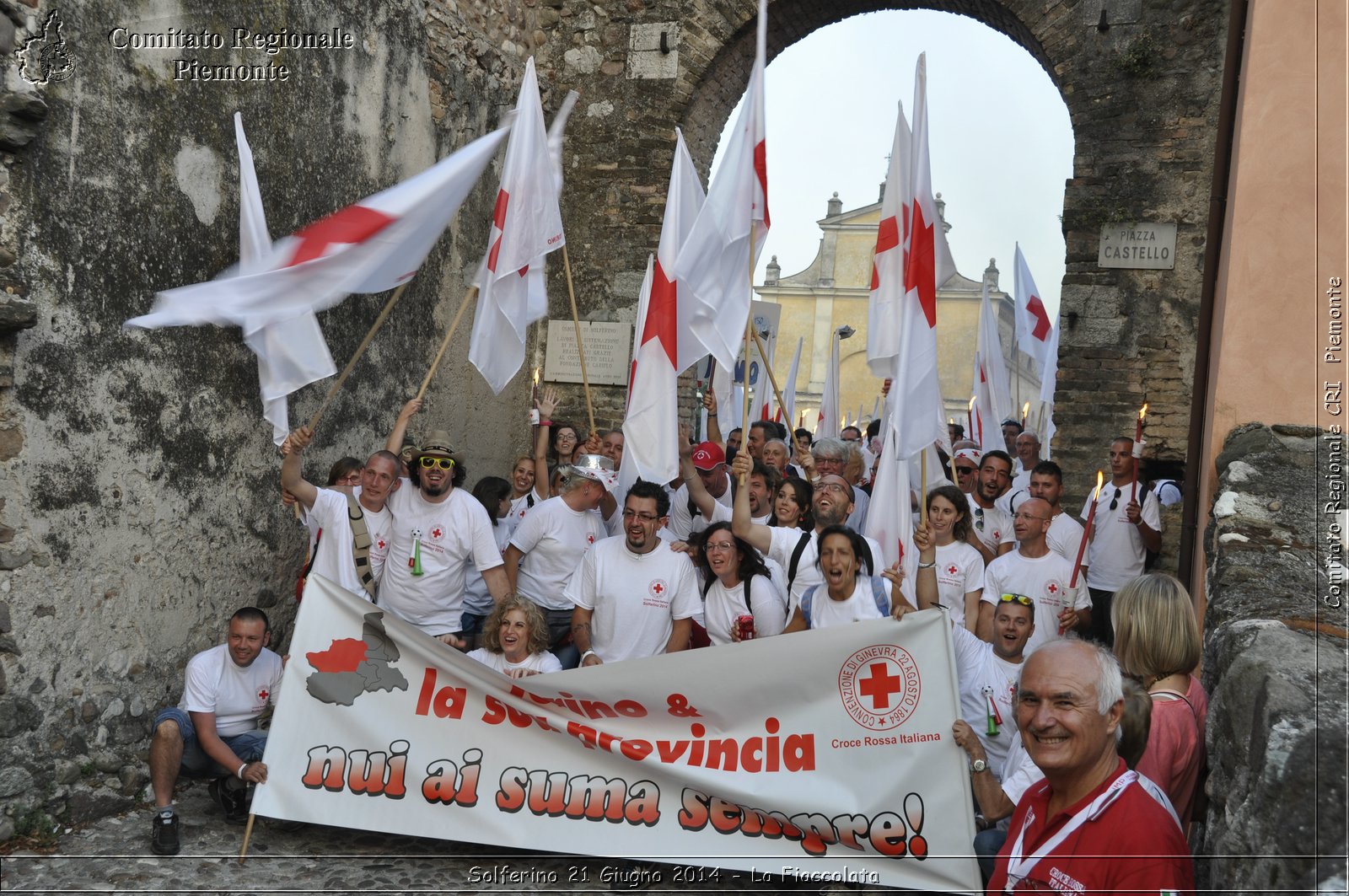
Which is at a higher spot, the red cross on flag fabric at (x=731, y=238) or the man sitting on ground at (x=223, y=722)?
the red cross on flag fabric at (x=731, y=238)

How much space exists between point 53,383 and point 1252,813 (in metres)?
4.75

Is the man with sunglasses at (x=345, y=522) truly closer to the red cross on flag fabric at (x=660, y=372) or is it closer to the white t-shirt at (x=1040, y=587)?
the red cross on flag fabric at (x=660, y=372)

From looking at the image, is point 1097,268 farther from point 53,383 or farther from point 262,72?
point 53,383

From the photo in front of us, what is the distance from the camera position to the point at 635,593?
554 centimetres

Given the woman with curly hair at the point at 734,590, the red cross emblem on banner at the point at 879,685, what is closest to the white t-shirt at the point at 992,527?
the woman with curly hair at the point at 734,590

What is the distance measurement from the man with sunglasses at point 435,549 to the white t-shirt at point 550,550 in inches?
15.4

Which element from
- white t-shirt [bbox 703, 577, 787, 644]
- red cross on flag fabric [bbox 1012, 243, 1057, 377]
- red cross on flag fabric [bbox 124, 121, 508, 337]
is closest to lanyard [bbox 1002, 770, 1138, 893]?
white t-shirt [bbox 703, 577, 787, 644]

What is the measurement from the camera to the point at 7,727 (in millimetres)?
4938

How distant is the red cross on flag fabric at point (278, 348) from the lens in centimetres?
571

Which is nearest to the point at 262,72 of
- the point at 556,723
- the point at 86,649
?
the point at 86,649

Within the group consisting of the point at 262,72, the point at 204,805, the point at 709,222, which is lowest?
the point at 204,805

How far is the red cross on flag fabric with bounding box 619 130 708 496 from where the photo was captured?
19.9 feet

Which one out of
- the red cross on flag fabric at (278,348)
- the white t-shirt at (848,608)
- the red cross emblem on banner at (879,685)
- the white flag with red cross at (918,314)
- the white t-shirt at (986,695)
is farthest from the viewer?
the red cross on flag fabric at (278,348)

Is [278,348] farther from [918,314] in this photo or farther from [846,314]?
[846,314]
